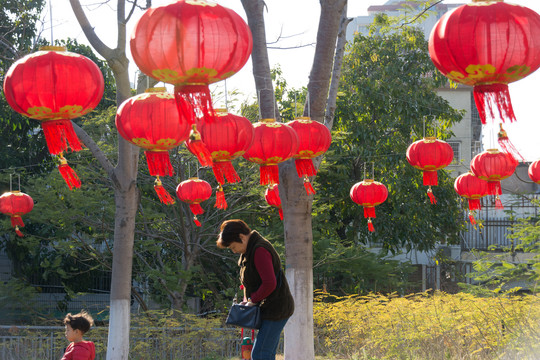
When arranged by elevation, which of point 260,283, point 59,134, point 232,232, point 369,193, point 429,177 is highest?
point 59,134

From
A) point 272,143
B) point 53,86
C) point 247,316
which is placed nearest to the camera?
point 53,86

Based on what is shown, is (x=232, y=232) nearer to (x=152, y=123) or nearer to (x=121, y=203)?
(x=152, y=123)

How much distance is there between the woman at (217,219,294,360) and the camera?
5.59m

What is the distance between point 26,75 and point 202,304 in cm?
1508

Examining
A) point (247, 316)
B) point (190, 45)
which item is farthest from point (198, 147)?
point (247, 316)

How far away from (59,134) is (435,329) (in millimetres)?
7275

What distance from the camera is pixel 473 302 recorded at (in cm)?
1091

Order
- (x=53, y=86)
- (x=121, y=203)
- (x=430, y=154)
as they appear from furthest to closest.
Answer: (x=430, y=154) < (x=121, y=203) < (x=53, y=86)

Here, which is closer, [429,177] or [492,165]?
[492,165]

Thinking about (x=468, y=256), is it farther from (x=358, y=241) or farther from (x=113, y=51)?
(x=113, y=51)

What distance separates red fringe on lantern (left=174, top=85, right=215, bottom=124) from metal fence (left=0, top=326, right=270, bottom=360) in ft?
33.3

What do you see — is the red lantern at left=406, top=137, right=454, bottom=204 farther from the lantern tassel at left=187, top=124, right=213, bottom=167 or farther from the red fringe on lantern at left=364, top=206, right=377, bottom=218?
the lantern tassel at left=187, top=124, right=213, bottom=167

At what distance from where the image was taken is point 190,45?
413 centimetres

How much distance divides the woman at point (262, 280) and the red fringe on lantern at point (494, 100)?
2.05 metres
